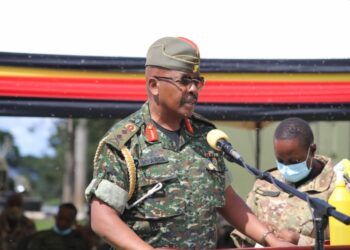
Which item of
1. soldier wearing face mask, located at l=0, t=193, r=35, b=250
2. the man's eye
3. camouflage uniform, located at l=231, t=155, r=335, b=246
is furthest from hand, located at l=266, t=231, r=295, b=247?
soldier wearing face mask, located at l=0, t=193, r=35, b=250

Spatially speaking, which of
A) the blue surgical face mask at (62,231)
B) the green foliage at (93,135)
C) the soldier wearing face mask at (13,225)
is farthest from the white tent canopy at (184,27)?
the green foliage at (93,135)

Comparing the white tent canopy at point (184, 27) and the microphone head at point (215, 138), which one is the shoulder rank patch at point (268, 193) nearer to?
the white tent canopy at point (184, 27)

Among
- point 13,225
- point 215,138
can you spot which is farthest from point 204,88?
point 13,225

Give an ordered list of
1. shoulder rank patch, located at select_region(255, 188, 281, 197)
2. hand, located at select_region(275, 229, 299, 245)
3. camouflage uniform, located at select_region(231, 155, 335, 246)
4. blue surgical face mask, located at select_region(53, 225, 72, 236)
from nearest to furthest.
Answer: hand, located at select_region(275, 229, 299, 245)
camouflage uniform, located at select_region(231, 155, 335, 246)
shoulder rank patch, located at select_region(255, 188, 281, 197)
blue surgical face mask, located at select_region(53, 225, 72, 236)

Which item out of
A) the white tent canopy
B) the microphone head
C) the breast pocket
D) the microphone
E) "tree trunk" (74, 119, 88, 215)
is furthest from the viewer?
"tree trunk" (74, 119, 88, 215)

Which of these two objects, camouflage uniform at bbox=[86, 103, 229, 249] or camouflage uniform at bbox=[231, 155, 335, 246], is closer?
camouflage uniform at bbox=[86, 103, 229, 249]

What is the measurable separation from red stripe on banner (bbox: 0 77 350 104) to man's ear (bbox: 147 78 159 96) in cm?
203

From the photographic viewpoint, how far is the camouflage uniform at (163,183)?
3.54 m

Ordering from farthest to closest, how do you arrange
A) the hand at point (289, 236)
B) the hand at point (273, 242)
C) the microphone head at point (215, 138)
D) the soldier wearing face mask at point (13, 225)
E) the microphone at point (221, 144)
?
the soldier wearing face mask at point (13, 225) < the hand at point (289, 236) < the hand at point (273, 242) < the microphone head at point (215, 138) < the microphone at point (221, 144)

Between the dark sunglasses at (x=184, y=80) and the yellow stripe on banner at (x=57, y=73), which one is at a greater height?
the dark sunglasses at (x=184, y=80)

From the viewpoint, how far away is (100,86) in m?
5.70

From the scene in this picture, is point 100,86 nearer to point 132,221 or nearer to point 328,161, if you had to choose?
point 328,161

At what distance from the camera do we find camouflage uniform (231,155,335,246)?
194 inches

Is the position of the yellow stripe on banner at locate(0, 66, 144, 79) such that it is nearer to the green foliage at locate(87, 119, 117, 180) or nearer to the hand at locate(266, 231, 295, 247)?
the hand at locate(266, 231, 295, 247)
